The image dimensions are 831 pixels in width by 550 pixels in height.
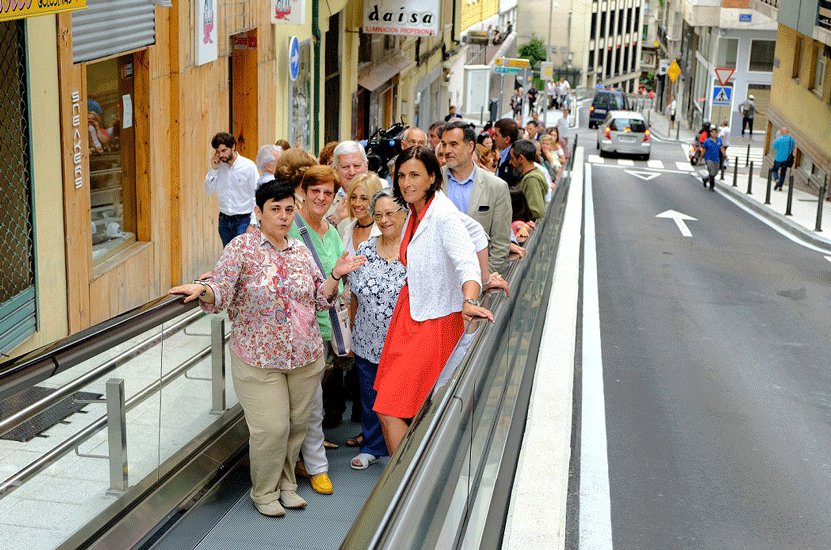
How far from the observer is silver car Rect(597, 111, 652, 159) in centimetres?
4628

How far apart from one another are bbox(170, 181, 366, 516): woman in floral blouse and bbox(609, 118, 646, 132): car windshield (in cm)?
4209

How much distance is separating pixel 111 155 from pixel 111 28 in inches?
50.8

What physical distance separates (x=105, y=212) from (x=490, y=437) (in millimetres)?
7031

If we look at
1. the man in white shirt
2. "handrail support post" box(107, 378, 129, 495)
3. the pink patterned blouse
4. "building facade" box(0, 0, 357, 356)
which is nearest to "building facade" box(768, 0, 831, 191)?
"building facade" box(0, 0, 357, 356)

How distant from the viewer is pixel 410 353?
225 inches

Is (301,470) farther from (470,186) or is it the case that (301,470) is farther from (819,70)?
(819,70)

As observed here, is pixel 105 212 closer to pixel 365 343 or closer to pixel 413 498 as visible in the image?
pixel 365 343

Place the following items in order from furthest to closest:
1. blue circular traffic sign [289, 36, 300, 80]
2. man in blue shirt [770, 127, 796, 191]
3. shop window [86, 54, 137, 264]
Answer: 1. man in blue shirt [770, 127, 796, 191]
2. blue circular traffic sign [289, 36, 300, 80]
3. shop window [86, 54, 137, 264]

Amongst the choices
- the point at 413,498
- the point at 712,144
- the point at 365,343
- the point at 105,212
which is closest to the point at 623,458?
the point at 365,343

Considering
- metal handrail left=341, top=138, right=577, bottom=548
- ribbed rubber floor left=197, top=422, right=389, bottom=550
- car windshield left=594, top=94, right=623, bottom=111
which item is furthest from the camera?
car windshield left=594, top=94, right=623, bottom=111

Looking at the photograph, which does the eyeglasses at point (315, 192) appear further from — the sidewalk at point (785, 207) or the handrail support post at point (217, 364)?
the sidewalk at point (785, 207)

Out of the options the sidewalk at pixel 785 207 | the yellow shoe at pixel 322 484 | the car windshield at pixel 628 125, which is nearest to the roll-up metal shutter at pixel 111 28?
the yellow shoe at pixel 322 484

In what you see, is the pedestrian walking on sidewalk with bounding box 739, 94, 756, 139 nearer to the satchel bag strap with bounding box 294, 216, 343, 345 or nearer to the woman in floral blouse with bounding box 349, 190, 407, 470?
the satchel bag strap with bounding box 294, 216, 343, 345

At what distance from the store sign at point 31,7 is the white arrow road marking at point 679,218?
17.0 m
